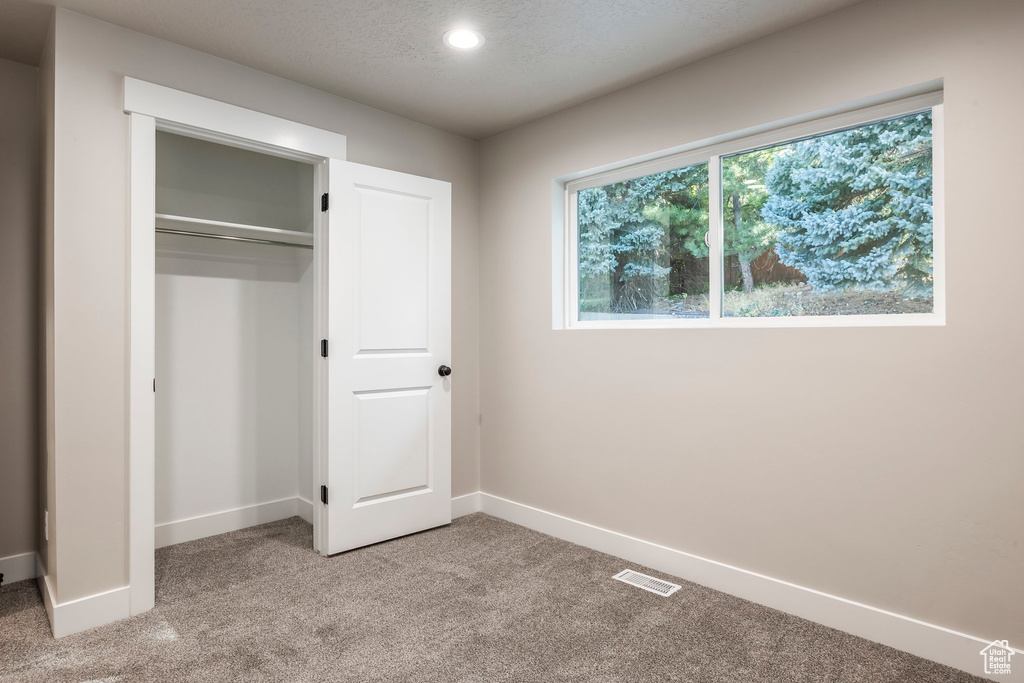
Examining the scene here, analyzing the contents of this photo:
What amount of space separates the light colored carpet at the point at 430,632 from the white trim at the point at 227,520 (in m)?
0.26

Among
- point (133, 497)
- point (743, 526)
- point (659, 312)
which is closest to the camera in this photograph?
point (133, 497)

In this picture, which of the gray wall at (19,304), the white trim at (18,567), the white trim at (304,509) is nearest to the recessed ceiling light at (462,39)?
the gray wall at (19,304)

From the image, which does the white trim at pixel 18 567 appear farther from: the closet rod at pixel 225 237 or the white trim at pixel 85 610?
the closet rod at pixel 225 237

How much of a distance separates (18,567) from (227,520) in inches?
36.4

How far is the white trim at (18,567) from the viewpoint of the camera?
8.81 feet

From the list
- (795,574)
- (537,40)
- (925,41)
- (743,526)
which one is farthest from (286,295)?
(925,41)

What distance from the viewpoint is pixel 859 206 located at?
91.4 inches

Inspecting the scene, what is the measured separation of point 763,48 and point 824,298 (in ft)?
3.55

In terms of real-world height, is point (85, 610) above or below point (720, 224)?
below

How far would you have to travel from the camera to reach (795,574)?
2.38 meters

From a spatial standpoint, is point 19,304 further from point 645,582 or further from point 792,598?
point 792,598

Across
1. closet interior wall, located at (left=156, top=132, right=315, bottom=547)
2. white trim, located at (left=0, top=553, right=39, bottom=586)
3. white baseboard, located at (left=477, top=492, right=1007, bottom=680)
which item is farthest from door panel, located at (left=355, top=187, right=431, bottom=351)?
white trim, located at (left=0, top=553, right=39, bottom=586)

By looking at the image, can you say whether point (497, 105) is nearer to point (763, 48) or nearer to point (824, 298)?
point (763, 48)

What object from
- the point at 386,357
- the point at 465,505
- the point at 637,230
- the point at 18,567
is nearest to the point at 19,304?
the point at 18,567
